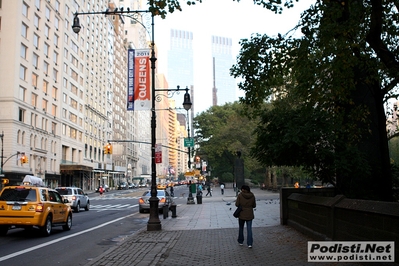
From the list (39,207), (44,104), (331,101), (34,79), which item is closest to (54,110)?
(44,104)

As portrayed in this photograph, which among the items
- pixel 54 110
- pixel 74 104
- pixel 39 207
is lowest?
pixel 39 207

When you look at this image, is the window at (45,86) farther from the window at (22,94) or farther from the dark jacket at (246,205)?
the dark jacket at (246,205)

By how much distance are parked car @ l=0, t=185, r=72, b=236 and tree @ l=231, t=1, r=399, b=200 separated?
767cm

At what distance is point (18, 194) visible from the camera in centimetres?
1445

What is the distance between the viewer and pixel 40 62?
6200cm

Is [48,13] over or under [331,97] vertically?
over

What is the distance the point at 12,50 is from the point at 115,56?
219 feet

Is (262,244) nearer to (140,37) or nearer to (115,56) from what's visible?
(115,56)

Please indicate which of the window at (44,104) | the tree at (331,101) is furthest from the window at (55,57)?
the tree at (331,101)

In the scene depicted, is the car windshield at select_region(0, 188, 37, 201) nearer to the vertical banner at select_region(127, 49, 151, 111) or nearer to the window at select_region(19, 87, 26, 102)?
the vertical banner at select_region(127, 49, 151, 111)

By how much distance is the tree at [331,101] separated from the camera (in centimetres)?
1196

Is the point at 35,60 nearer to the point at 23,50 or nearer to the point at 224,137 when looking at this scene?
the point at 23,50

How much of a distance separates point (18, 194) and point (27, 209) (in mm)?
836

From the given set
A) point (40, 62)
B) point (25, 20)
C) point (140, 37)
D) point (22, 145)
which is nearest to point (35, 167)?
point (22, 145)
